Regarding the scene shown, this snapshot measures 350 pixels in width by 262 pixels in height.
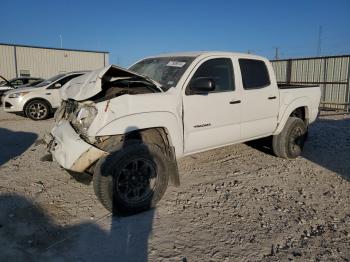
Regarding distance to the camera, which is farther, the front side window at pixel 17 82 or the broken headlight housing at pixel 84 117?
the front side window at pixel 17 82

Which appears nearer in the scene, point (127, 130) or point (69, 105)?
point (127, 130)

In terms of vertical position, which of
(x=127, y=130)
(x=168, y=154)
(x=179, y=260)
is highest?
(x=127, y=130)

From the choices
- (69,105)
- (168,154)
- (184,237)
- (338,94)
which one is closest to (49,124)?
(69,105)

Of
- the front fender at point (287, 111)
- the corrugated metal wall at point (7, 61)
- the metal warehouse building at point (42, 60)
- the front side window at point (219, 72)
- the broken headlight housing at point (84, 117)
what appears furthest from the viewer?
the metal warehouse building at point (42, 60)

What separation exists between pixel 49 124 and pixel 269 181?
7.78 m

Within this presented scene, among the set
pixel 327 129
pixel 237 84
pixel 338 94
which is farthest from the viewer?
pixel 338 94

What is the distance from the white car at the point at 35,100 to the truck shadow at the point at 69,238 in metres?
8.14

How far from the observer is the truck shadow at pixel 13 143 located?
673 centimetres

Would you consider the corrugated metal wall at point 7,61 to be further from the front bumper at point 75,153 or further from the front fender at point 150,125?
the front fender at point 150,125

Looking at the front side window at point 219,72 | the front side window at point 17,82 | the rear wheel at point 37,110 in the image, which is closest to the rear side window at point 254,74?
the front side window at point 219,72

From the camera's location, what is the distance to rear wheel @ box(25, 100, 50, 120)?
11.7 metres

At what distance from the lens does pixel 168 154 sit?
4504 mm

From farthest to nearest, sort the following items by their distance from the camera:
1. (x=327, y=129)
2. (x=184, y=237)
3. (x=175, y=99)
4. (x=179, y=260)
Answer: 1. (x=327, y=129)
2. (x=175, y=99)
3. (x=184, y=237)
4. (x=179, y=260)

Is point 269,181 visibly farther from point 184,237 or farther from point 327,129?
point 327,129
